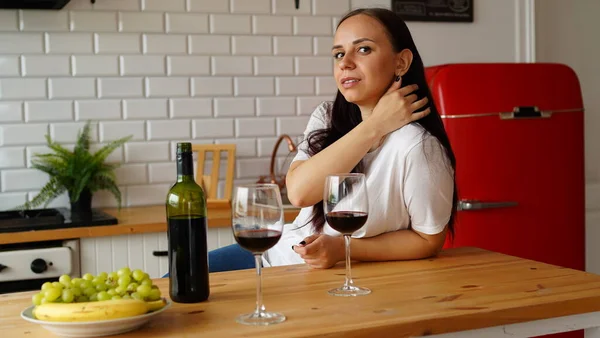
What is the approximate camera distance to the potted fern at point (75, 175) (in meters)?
3.25

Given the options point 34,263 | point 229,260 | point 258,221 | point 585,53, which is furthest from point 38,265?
point 585,53

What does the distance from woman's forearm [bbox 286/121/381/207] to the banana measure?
0.84 m

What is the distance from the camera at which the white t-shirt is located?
197 cm

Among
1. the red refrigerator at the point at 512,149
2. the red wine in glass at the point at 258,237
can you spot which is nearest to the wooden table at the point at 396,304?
the red wine in glass at the point at 258,237

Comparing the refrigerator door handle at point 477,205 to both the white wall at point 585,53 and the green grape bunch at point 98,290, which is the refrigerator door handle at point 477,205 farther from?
the green grape bunch at point 98,290

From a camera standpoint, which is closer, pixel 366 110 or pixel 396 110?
pixel 396 110

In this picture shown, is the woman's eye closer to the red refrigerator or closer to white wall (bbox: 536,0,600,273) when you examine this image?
the red refrigerator

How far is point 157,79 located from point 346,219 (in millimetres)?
2189

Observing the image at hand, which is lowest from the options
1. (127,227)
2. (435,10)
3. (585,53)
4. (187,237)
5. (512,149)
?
(127,227)

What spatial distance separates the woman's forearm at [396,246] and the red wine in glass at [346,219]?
0.33 metres

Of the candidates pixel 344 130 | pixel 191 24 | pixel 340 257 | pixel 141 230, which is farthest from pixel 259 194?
pixel 191 24

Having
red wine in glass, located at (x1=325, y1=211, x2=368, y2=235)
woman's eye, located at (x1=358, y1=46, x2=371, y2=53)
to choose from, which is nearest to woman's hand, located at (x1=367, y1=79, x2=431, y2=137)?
woman's eye, located at (x1=358, y1=46, x2=371, y2=53)

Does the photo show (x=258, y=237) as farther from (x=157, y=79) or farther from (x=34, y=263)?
(x=157, y=79)

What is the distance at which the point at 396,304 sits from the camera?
144 cm
